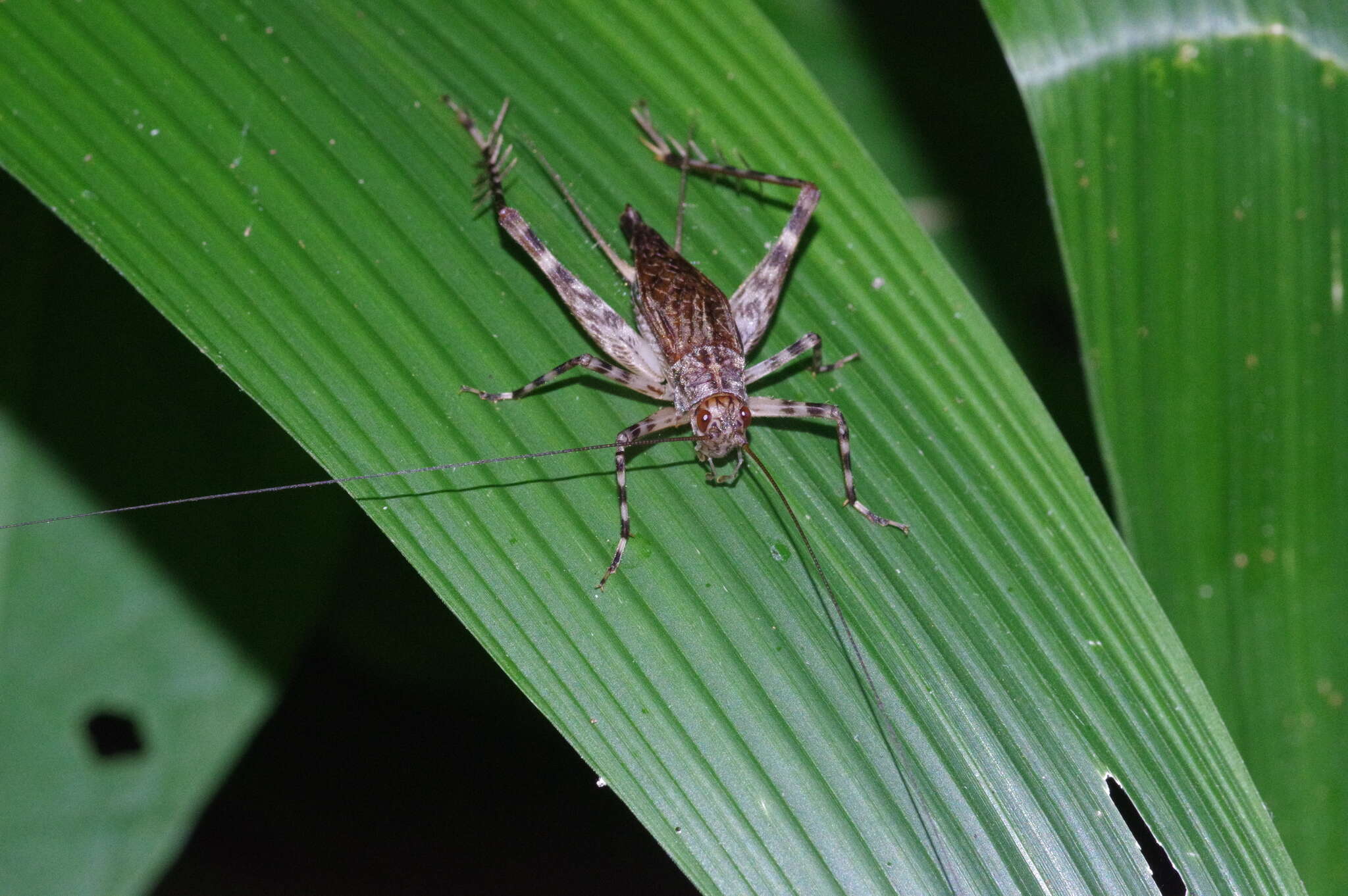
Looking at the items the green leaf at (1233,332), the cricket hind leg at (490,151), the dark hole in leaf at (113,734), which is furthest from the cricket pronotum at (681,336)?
the green leaf at (1233,332)

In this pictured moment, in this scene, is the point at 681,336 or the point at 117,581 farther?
the point at 681,336

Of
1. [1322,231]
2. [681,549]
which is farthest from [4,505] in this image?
[1322,231]

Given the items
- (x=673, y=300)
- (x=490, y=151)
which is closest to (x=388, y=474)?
(x=490, y=151)

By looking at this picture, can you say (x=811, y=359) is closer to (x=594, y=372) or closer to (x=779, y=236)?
(x=779, y=236)

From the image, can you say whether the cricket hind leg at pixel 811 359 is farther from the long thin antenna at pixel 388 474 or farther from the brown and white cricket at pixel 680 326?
the long thin antenna at pixel 388 474

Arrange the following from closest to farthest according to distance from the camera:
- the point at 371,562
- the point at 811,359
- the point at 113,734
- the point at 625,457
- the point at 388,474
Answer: the point at 388,474, the point at 625,457, the point at 113,734, the point at 811,359, the point at 371,562

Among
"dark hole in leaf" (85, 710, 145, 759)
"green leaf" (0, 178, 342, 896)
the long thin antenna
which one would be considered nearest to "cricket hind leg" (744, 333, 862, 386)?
the long thin antenna

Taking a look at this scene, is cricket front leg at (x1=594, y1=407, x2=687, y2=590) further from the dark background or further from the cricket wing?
the dark background
